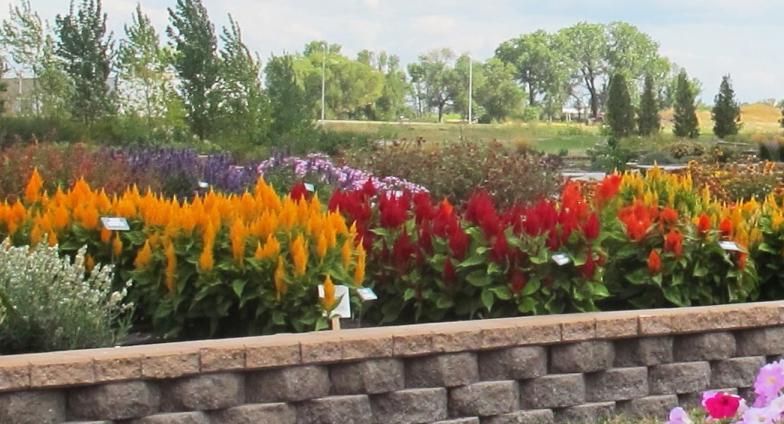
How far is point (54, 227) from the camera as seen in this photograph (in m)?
5.44

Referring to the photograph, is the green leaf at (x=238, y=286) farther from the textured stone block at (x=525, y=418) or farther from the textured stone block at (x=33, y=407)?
the textured stone block at (x=525, y=418)

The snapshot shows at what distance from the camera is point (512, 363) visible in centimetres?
475

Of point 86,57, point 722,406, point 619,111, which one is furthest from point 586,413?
point 619,111

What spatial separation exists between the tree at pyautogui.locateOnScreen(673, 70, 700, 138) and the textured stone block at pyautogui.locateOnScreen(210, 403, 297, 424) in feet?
128

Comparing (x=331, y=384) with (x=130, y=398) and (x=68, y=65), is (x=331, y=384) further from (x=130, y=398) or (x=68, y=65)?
(x=68, y=65)

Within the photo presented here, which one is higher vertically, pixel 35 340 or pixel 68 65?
pixel 68 65

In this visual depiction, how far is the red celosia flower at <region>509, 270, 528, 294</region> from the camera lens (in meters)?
5.09

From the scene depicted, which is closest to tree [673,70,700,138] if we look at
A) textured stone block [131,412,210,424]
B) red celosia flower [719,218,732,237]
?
red celosia flower [719,218,732,237]

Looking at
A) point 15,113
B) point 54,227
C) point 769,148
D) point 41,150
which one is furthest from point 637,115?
point 54,227

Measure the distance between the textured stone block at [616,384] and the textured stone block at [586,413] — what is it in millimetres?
28

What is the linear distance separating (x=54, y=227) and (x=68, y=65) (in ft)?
67.5

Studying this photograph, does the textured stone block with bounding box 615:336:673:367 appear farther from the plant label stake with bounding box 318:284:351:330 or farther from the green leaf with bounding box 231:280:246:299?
the green leaf with bounding box 231:280:246:299

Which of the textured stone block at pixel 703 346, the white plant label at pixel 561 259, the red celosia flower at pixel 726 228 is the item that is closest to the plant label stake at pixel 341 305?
the white plant label at pixel 561 259

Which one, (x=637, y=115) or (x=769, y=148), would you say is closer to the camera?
(x=769, y=148)
